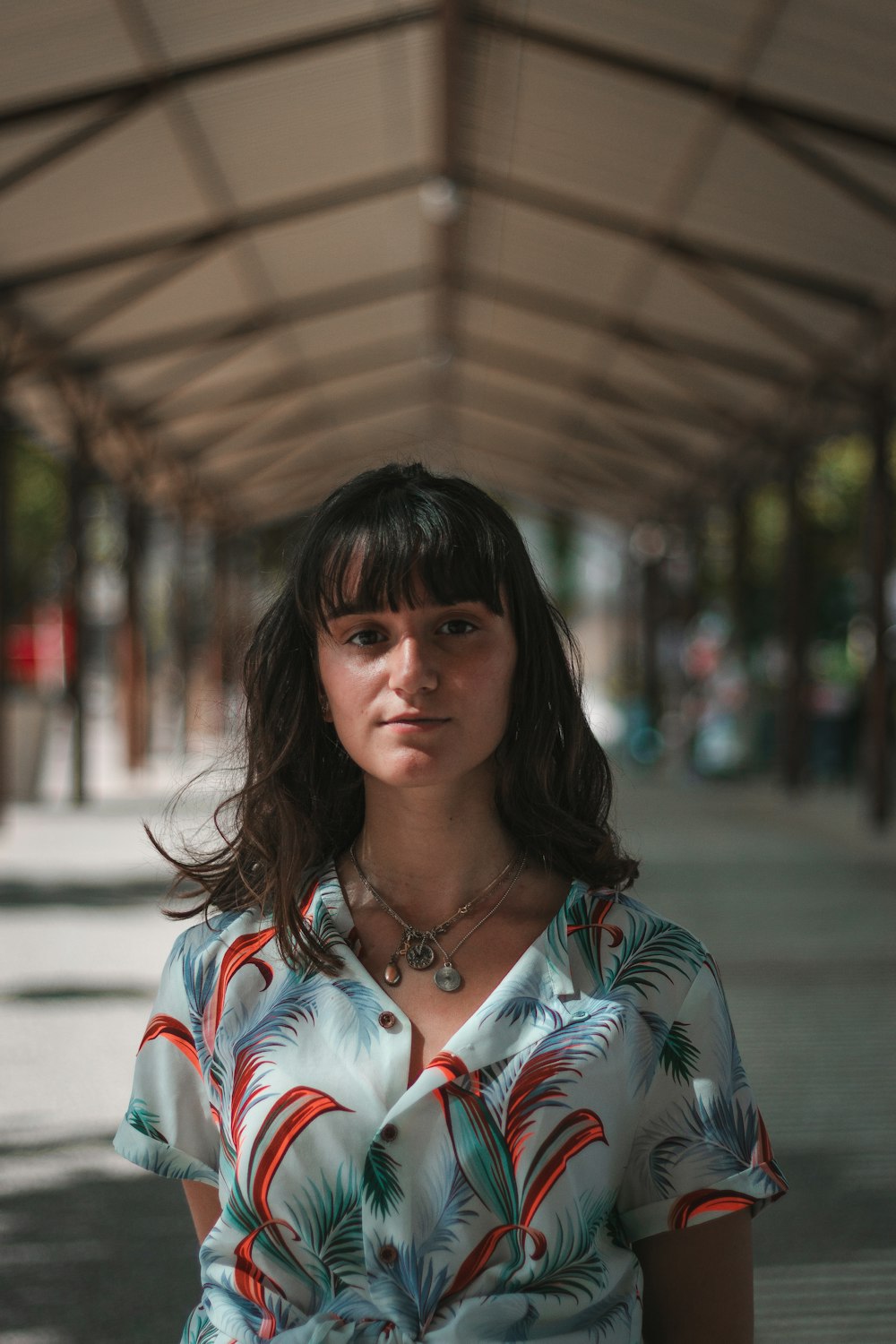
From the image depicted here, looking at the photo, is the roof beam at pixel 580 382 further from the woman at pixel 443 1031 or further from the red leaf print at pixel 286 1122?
the red leaf print at pixel 286 1122

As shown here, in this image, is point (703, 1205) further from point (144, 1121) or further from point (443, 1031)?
point (144, 1121)

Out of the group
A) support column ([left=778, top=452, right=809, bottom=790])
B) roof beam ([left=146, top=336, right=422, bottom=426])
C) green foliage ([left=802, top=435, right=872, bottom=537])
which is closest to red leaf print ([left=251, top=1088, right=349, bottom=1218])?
support column ([left=778, top=452, right=809, bottom=790])

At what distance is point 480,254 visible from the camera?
47.1 ft

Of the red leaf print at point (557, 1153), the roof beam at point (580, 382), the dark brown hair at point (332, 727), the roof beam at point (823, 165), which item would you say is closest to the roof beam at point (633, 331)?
the roof beam at point (580, 382)

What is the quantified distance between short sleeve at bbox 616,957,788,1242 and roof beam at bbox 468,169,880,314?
35.5 feet

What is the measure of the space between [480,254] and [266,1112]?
13.4 metres

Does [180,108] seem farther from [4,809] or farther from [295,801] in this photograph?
[295,801]

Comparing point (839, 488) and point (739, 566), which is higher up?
point (839, 488)

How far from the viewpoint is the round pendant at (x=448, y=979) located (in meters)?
1.72

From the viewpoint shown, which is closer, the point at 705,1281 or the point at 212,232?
the point at 705,1281

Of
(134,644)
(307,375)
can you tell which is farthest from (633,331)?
(134,644)

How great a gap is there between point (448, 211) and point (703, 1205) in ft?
38.0

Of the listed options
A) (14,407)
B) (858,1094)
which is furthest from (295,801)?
(14,407)

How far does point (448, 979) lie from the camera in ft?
5.66
